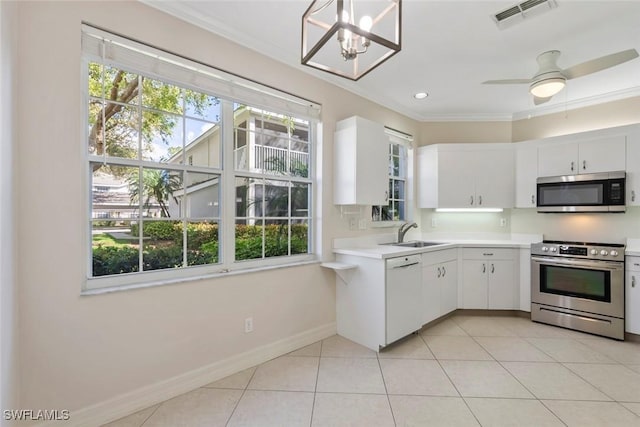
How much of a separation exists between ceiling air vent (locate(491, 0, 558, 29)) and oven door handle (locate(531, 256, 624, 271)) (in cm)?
259

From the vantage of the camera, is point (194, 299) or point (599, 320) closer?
point (194, 299)

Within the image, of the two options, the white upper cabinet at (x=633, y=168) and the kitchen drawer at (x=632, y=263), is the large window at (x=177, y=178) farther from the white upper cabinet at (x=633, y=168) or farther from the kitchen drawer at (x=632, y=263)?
the white upper cabinet at (x=633, y=168)

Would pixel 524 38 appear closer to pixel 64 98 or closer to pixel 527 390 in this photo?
pixel 527 390

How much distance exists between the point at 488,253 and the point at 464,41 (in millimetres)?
2494

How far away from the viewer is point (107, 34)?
1864mm

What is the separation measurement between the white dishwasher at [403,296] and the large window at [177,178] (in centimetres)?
98

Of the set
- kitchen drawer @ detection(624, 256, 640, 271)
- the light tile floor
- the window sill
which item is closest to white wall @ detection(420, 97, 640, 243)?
kitchen drawer @ detection(624, 256, 640, 271)

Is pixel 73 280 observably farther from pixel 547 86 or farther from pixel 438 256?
pixel 547 86

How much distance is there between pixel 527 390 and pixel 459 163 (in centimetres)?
276

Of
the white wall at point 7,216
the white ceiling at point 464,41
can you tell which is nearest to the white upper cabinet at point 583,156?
the white ceiling at point 464,41

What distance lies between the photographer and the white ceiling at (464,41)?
211 centimetres

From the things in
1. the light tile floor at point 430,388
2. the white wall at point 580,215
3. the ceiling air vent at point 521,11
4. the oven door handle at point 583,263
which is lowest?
the light tile floor at point 430,388

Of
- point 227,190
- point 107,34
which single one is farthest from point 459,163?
point 107,34

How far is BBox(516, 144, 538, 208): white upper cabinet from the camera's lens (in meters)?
3.84
